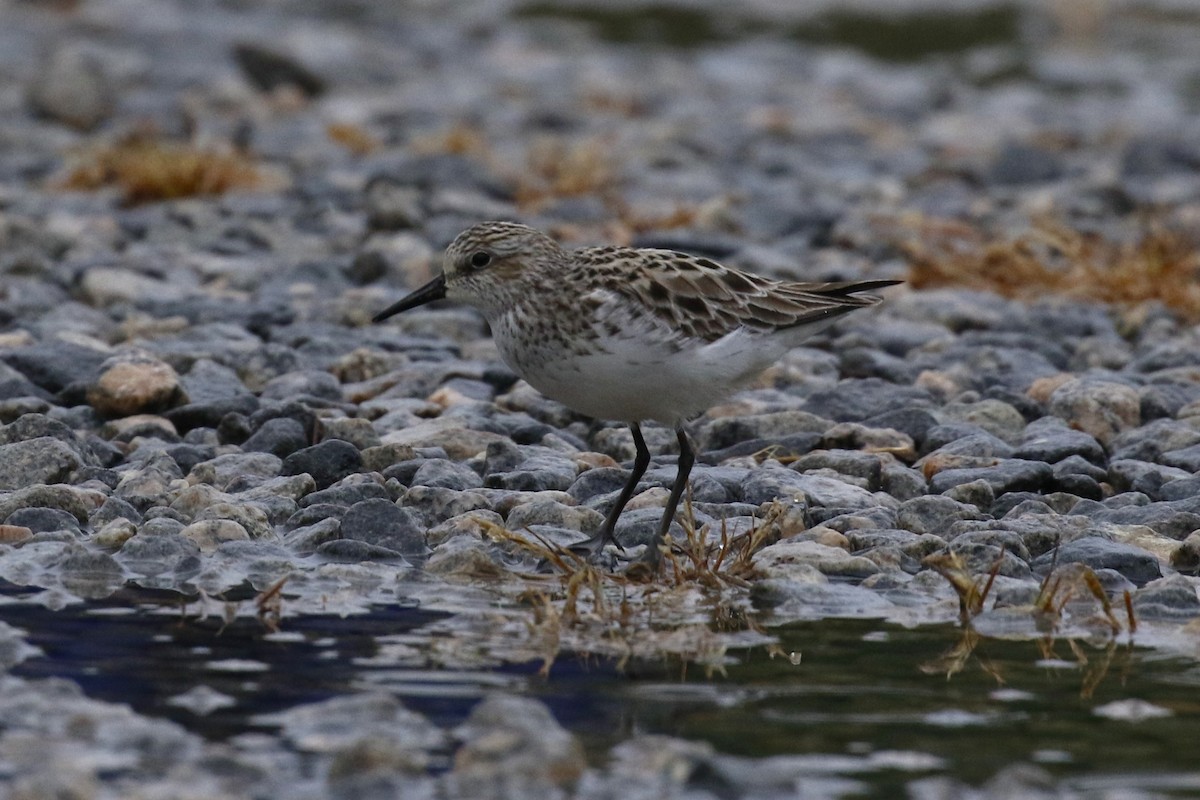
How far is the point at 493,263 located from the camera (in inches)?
271

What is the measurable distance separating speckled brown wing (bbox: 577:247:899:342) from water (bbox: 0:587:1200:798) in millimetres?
1378

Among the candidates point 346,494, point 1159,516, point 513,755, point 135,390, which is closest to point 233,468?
point 346,494

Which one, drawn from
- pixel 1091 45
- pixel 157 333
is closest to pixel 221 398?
pixel 157 333

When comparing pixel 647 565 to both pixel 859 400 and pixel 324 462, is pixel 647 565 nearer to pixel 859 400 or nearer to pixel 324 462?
pixel 324 462

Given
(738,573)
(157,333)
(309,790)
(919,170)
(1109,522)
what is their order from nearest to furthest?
(309,790)
(738,573)
(1109,522)
(157,333)
(919,170)

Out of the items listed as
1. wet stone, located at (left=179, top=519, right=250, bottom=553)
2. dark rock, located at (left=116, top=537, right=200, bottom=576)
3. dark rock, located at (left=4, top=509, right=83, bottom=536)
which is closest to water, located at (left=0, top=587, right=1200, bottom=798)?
dark rock, located at (left=116, top=537, right=200, bottom=576)

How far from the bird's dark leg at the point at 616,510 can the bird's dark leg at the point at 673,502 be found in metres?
0.15

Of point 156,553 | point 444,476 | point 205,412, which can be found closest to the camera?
point 156,553

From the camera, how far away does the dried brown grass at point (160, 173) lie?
40.5 ft

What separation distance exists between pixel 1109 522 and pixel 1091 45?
18.5 m

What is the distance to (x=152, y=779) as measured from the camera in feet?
13.6

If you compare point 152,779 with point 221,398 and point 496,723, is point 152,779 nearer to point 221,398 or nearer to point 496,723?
point 496,723

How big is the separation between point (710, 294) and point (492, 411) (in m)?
1.70

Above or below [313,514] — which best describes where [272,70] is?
above
